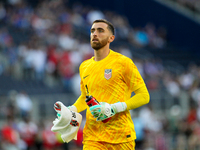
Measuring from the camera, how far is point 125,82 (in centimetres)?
548

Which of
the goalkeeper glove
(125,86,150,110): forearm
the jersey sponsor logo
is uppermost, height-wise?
(125,86,150,110): forearm

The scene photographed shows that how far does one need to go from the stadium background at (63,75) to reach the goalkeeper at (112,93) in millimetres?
5859

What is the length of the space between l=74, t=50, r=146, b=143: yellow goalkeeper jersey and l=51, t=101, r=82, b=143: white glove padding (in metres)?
0.22

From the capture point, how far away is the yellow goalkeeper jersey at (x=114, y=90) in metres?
5.38

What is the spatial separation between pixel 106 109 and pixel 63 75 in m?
10.5

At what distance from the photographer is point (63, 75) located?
50.7 feet

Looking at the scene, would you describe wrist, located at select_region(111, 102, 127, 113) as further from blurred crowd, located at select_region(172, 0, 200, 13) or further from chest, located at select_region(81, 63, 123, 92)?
blurred crowd, located at select_region(172, 0, 200, 13)

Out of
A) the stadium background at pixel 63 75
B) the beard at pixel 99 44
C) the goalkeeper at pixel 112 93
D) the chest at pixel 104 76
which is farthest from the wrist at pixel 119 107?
the stadium background at pixel 63 75

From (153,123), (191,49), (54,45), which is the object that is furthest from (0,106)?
(191,49)

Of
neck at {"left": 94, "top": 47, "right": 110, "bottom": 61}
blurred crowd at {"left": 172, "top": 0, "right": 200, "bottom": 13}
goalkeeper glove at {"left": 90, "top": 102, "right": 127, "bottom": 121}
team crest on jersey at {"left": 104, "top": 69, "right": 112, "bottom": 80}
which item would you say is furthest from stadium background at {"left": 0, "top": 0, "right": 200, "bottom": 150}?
goalkeeper glove at {"left": 90, "top": 102, "right": 127, "bottom": 121}

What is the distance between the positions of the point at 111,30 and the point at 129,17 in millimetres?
21319

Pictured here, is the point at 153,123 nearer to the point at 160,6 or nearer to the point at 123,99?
the point at 123,99

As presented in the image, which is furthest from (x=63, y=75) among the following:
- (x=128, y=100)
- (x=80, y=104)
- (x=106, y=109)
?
(x=106, y=109)

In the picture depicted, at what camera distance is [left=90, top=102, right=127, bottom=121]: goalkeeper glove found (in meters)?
5.04
